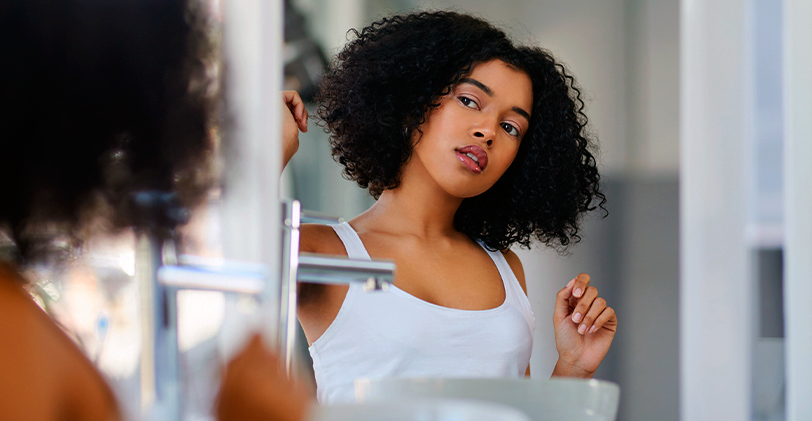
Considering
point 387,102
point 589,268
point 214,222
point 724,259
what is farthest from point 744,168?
point 214,222

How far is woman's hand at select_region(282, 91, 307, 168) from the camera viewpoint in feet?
1.66

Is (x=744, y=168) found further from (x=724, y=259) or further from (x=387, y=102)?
(x=387, y=102)

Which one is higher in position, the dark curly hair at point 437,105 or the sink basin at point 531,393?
the dark curly hair at point 437,105

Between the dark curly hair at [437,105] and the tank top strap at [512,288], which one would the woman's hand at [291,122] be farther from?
the tank top strap at [512,288]

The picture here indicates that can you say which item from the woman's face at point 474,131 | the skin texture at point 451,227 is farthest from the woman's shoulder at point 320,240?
the woman's face at point 474,131

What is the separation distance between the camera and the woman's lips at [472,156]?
56 centimetres

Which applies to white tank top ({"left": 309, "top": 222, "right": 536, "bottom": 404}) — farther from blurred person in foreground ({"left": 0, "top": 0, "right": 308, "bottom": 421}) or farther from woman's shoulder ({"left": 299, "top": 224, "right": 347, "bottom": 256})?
blurred person in foreground ({"left": 0, "top": 0, "right": 308, "bottom": 421})

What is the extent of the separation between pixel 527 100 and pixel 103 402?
488 mm

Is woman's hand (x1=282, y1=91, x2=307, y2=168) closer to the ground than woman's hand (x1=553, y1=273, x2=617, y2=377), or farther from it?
farther from it

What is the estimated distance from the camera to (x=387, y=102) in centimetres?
60

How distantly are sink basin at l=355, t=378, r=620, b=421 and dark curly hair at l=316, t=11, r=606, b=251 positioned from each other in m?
0.25

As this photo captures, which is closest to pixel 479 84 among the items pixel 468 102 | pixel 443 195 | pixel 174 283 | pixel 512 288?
pixel 468 102

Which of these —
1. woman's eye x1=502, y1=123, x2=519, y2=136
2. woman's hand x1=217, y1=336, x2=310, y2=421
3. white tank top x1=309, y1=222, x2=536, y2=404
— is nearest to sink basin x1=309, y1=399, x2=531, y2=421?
woman's hand x1=217, y1=336, x2=310, y2=421

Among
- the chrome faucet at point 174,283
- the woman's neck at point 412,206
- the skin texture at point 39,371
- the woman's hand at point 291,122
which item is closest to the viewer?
the skin texture at point 39,371
